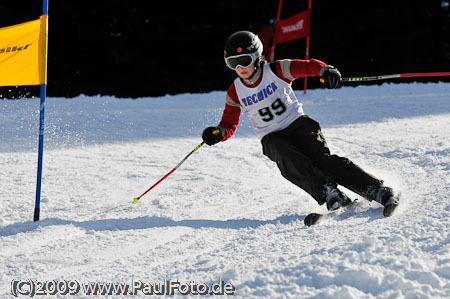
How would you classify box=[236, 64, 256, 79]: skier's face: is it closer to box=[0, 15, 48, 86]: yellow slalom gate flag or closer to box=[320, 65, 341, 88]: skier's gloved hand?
box=[320, 65, 341, 88]: skier's gloved hand

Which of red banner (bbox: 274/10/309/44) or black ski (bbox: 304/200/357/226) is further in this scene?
red banner (bbox: 274/10/309/44)

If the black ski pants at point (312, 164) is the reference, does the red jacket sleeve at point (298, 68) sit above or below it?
above

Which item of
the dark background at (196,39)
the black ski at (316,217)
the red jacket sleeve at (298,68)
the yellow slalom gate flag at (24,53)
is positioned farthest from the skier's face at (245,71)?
the dark background at (196,39)

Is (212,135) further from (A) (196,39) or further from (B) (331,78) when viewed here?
(A) (196,39)

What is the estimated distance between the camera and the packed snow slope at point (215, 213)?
7.09ft

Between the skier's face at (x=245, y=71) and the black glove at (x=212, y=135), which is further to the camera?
the black glove at (x=212, y=135)

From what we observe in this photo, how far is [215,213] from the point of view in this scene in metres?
3.61

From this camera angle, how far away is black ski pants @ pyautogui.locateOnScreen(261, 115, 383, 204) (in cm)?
322

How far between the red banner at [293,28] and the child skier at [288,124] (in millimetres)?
6626

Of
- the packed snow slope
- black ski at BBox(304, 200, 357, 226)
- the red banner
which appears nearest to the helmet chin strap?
the packed snow slope

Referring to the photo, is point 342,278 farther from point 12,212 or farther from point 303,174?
point 12,212

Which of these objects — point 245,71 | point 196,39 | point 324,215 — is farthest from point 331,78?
point 196,39

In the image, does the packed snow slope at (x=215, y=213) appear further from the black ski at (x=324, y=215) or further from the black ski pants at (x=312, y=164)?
the black ski pants at (x=312, y=164)

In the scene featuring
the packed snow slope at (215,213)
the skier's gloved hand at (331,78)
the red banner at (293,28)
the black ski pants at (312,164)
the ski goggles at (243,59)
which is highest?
the red banner at (293,28)
